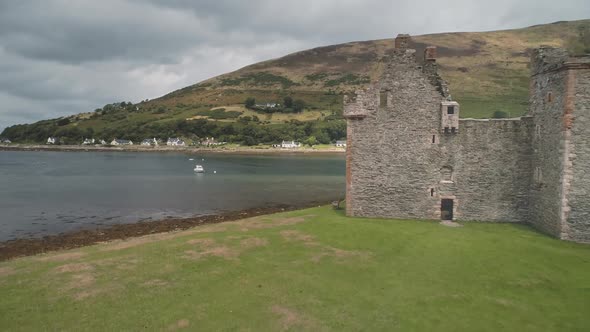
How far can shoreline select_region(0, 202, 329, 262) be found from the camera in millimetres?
25578

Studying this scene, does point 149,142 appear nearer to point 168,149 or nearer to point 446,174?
point 168,149

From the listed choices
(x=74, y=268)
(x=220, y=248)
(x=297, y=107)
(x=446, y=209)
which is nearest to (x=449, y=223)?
(x=446, y=209)

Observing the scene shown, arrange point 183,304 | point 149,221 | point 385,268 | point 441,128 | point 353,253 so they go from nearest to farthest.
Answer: point 183,304 → point 385,268 → point 353,253 → point 441,128 → point 149,221

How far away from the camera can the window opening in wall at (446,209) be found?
2394 cm

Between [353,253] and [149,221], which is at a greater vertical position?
[353,253]

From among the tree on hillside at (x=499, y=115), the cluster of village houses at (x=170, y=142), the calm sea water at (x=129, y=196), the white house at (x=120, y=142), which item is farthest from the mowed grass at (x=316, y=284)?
the white house at (x=120, y=142)

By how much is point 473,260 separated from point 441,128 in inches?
362

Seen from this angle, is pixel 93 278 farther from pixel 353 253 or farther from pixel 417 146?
pixel 417 146

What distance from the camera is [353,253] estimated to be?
17.8 metres

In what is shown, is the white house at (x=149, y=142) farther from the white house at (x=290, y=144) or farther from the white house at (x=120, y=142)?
the white house at (x=290, y=144)

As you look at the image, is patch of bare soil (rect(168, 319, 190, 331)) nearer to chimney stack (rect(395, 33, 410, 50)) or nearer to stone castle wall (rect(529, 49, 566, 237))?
stone castle wall (rect(529, 49, 566, 237))

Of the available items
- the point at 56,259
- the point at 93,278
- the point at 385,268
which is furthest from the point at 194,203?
the point at 385,268

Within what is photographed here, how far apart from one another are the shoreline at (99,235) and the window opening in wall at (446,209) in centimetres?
1807

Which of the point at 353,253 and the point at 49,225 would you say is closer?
the point at 353,253
